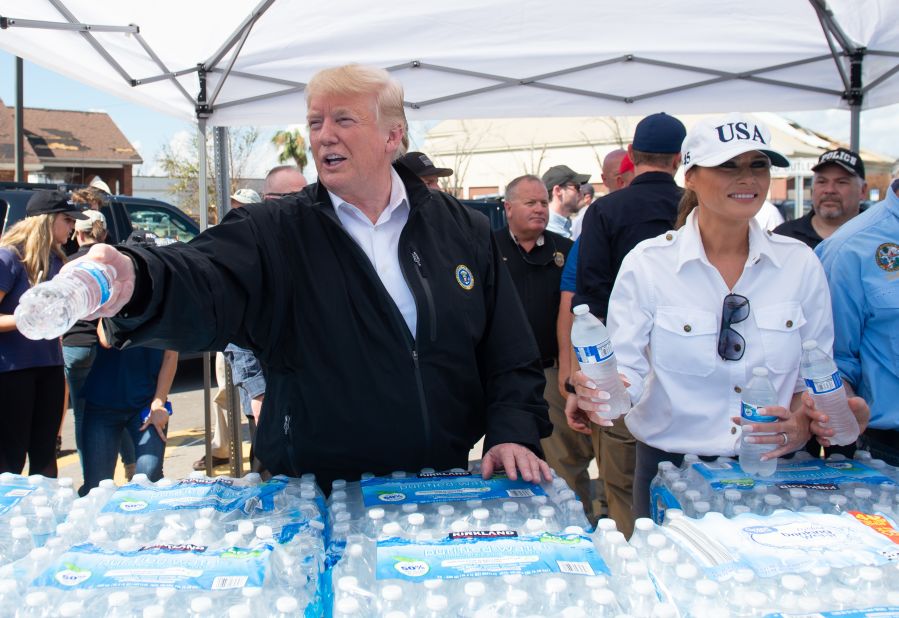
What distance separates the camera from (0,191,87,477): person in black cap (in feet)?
13.6

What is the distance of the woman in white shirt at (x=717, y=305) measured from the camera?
2369mm

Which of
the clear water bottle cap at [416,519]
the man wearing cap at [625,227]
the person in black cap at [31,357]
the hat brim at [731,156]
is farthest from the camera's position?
the person in black cap at [31,357]

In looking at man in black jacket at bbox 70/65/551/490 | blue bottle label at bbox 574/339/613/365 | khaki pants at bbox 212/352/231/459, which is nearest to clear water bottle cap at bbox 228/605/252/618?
man in black jacket at bbox 70/65/551/490

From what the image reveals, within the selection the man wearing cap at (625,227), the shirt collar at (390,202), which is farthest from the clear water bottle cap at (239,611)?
the man wearing cap at (625,227)

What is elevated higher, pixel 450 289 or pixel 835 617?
pixel 450 289

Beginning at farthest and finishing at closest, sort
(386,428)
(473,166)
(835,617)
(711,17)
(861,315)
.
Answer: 1. (473,166)
2. (711,17)
3. (861,315)
4. (386,428)
5. (835,617)

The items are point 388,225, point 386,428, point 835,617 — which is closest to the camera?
point 835,617

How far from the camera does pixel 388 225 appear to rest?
2297 mm

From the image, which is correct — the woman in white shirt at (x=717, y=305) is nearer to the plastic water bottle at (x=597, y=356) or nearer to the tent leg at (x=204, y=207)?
the plastic water bottle at (x=597, y=356)

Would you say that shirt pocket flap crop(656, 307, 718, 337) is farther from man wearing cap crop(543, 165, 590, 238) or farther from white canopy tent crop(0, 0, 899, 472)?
man wearing cap crop(543, 165, 590, 238)

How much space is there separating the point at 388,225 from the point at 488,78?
10.0ft

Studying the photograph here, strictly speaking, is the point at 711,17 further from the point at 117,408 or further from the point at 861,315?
the point at 117,408

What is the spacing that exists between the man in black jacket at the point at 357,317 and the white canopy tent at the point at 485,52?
2273mm

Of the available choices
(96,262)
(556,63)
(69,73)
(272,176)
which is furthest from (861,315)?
(69,73)
